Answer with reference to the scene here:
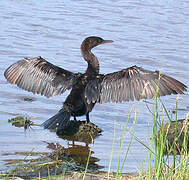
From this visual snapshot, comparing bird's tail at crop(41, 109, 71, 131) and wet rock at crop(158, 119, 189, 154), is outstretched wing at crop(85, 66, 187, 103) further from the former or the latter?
wet rock at crop(158, 119, 189, 154)

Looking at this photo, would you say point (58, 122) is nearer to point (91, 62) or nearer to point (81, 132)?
point (81, 132)

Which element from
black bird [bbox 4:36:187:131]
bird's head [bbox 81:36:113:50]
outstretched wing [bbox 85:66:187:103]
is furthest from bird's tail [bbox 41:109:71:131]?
bird's head [bbox 81:36:113:50]

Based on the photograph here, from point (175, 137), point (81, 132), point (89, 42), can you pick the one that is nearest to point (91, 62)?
point (89, 42)

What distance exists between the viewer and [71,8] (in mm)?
15594

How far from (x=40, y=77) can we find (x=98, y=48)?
446 centimetres

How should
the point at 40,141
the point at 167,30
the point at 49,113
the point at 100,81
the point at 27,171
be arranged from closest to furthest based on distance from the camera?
the point at 27,171 < the point at 40,141 < the point at 100,81 < the point at 49,113 < the point at 167,30

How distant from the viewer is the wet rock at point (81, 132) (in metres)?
7.39

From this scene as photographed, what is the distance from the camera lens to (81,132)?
749 centimetres

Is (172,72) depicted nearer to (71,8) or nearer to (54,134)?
(54,134)

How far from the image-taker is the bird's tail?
726 cm

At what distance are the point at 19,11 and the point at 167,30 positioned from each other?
3525mm

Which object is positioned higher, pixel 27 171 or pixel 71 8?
pixel 71 8

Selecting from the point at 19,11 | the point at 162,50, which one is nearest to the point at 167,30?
the point at 162,50

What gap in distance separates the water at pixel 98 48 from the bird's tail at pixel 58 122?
0.12 metres
